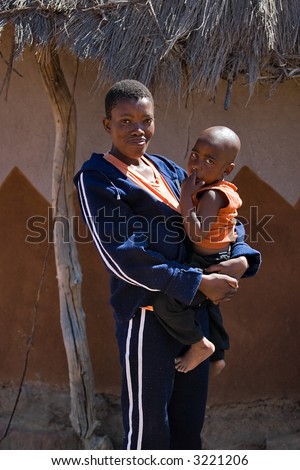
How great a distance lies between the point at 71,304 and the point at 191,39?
1538mm

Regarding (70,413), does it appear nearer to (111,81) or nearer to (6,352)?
(6,352)

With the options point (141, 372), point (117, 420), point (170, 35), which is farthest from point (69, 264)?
point (141, 372)

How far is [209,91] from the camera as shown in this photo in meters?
3.81

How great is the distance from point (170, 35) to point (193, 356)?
1.62 metres

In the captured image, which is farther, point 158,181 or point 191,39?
point 191,39

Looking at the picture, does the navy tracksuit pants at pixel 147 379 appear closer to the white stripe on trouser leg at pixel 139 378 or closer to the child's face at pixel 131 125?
the white stripe on trouser leg at pixel 139 378

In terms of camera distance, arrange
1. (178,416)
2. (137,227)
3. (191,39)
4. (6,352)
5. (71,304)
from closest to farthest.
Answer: (137,227)
(178,416)
(191,39)
(71,304)
(6,352)

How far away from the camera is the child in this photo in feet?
9.02

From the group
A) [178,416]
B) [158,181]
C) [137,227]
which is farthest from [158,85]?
[178,416]

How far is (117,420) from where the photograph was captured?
447cm

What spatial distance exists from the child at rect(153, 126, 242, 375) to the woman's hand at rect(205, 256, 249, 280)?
0.09 feet

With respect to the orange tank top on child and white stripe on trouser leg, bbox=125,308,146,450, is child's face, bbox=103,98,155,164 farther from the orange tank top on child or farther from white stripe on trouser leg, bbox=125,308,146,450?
white stripe on trouser leg, bbox=125,308,146,450

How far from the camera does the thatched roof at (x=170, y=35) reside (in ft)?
11.9

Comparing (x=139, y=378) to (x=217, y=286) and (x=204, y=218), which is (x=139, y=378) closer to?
(x=217, y=286)
